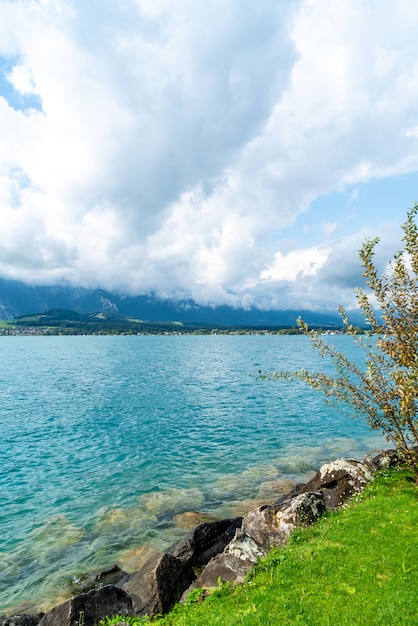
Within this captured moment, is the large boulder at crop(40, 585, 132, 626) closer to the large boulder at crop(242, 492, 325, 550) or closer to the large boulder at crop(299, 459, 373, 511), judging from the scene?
the large boulder at crop(242, 492, 325, 550)

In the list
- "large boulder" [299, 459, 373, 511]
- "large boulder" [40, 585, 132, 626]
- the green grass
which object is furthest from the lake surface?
the green grass

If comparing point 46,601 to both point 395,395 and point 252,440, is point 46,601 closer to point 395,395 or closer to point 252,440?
point 395,395

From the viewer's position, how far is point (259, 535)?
15.1 m

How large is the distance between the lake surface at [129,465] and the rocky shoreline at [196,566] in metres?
4.08

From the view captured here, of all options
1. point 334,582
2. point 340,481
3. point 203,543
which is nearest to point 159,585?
point 203,543

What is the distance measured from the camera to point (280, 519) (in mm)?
15430

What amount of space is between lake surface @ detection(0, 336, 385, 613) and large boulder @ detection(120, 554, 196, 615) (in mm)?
4952

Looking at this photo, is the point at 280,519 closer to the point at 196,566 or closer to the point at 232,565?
the point at 232,565

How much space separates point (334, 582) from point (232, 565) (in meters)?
3.80

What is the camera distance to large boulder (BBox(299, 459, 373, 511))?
18484 mm

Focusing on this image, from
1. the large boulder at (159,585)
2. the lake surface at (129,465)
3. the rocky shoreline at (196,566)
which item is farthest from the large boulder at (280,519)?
the lake surface at (129,465)

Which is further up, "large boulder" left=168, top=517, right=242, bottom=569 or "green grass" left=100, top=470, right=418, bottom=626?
"green grass" left=100, top=470, right=418, bottom=626

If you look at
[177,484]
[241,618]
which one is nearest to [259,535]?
[241,618]

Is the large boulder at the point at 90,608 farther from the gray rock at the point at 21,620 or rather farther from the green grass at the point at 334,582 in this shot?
the gray rock at the point at 21,620
